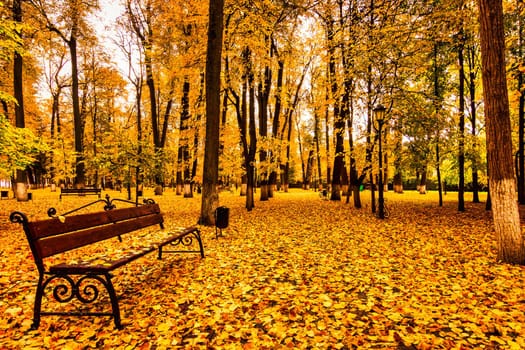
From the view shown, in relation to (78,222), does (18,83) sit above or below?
above

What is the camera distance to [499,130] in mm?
4980

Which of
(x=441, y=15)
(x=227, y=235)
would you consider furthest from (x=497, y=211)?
(x=441, y=15)

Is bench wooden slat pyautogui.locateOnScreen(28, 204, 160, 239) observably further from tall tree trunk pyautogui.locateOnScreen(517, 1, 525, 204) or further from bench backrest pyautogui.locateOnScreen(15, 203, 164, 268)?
tall tree trunk pyautogui.locateOnScreen(517, 1, 525, 204)

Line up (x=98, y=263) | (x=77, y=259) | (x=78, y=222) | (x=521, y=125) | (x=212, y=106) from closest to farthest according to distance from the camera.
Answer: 1. (x=98, y=263)
2. (x=77, y=259)
3. (x=78, y=222)
4. (x=212, y=106)
5. (x=521, y=125)

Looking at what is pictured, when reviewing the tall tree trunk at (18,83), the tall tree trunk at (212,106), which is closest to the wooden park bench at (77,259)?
the tall tree trunk at (212,106)

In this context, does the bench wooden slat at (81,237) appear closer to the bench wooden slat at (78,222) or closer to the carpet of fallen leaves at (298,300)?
the bench wooden slat at (78,222)

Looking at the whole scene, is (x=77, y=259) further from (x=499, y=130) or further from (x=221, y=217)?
(x=499, y=130)

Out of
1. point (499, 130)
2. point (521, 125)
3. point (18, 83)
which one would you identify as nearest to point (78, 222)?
point (499, 130)

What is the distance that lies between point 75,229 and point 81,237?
0.14 m

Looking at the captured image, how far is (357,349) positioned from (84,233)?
380 cm

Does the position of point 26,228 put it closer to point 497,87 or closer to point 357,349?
point 357,349

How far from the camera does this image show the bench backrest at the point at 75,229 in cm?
312

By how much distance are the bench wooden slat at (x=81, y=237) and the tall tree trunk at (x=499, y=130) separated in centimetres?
683

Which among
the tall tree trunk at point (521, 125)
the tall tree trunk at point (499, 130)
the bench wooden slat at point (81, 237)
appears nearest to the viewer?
the bench wooden slat at point (81, 237)
